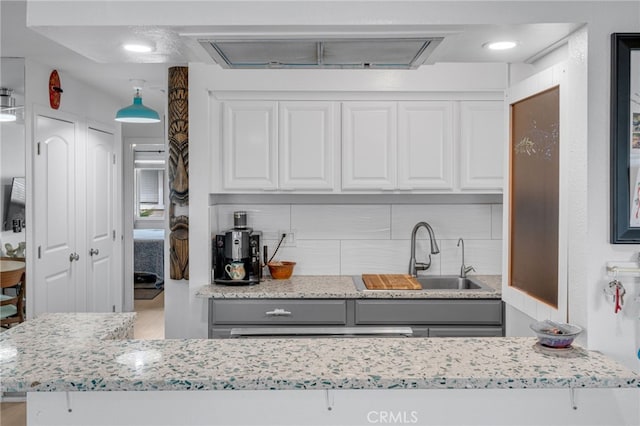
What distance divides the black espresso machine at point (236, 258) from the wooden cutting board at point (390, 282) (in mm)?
764

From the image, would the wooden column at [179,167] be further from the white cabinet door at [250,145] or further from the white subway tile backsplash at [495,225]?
the white subway tile backsplash at [495,225]

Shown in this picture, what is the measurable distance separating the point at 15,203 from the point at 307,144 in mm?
2069

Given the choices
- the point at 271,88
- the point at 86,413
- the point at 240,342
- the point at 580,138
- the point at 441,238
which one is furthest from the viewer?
the point at 441,238

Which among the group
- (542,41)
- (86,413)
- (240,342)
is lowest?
(86,413)

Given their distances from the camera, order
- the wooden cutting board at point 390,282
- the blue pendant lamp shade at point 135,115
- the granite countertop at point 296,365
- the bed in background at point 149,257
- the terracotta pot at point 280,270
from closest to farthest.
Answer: the granite countertop at point 296,365
the wooden cutting board at point 390,282
the terracotta pot at point 280,270
the blue pendant lamp shade at point 135,115
the bed in background at point 149,257

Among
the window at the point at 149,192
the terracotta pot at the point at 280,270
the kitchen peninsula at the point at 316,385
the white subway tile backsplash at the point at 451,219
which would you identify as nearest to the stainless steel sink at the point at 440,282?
the white subway tile backsplash at the point at 451,219

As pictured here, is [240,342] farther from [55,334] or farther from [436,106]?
[436,106]

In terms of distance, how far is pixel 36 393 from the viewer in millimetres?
1625

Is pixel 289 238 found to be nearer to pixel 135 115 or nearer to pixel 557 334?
pixel 135 115

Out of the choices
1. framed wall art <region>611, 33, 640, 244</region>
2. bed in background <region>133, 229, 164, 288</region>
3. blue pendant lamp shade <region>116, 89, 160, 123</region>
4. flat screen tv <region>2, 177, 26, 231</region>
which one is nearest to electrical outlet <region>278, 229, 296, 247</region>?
blue pendant lamp shade <region>116, 89, 160, 123</region>

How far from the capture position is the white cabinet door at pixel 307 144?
345cm

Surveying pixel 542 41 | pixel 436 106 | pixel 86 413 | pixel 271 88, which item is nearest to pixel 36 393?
pixel 86 413

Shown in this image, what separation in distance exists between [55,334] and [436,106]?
2615mm

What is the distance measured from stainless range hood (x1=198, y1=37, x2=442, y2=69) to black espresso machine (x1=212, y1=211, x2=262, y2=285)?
165 cm
